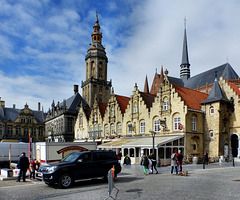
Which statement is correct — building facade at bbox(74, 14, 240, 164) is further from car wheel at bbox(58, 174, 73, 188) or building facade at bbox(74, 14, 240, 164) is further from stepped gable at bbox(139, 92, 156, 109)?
car wheel at bbox(58, 174, 73, 188)

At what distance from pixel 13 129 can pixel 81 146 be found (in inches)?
2424

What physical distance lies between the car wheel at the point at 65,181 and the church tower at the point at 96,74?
6092 centimetres

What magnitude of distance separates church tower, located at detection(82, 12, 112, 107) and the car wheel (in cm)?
6092

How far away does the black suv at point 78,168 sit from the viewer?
12828 millimetres

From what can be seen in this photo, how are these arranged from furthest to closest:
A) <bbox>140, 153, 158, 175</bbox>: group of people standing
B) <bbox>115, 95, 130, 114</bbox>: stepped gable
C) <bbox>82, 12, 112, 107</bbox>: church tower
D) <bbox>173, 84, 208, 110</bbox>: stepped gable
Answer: <bbox>82, 12, 112, 107</bbox>: church tower, <bbox>115, 95, 130, 114</bbox>: stepped gable, <bbox>173, 84, 208, 110</bbox>: stepped gable, <bbox>140, 153, 158, 175</bbox>: group of people standing

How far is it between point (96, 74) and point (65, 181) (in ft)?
210

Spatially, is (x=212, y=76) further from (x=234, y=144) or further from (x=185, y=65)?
(x=234, y=144)

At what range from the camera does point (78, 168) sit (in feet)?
44.7

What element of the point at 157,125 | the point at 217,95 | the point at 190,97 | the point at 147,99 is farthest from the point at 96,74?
the point at 217,95

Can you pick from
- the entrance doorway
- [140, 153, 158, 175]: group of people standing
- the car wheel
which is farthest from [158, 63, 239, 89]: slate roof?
the car wheel

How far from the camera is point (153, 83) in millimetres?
76375

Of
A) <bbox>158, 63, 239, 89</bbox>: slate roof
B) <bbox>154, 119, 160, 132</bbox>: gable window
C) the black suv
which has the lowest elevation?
the black suv

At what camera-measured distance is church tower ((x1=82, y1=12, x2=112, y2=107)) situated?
74500 mm

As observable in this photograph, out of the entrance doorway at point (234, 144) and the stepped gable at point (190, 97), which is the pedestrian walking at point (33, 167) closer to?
the stepped gable at point (190, 97)
